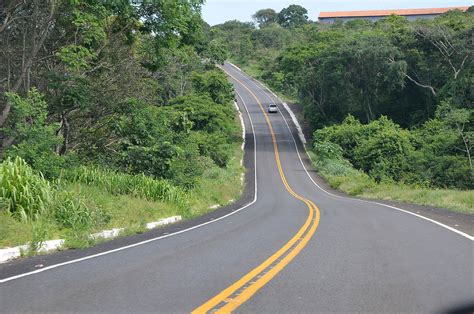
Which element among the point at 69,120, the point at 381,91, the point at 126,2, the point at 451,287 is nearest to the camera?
the point at 451,287

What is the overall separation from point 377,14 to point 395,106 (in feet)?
335

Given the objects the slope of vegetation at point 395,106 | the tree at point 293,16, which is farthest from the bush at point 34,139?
the tree at point 293,16

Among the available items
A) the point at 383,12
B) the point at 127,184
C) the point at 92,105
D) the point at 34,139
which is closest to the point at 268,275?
the point at 34,139

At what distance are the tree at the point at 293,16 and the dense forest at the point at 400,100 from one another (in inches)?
4037

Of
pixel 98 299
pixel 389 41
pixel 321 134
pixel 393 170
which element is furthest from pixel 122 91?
pixel 389 41

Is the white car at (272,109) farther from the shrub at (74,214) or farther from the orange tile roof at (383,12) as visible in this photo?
the orange tile roof at (383,12)

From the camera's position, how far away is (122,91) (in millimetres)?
23469

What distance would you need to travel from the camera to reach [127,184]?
18.0 metres

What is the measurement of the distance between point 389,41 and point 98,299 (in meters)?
62.4

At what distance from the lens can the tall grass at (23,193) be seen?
11.5 metres

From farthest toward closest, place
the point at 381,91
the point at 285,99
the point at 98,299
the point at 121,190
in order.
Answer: the point at 285,99 → the point at 381,91 → the point at 121,190 → the point at 98,299

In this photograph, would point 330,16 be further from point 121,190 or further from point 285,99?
point 121,190

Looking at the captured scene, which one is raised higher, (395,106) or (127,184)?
(127,184)

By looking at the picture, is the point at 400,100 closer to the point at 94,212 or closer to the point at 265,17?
the point at 94,212
